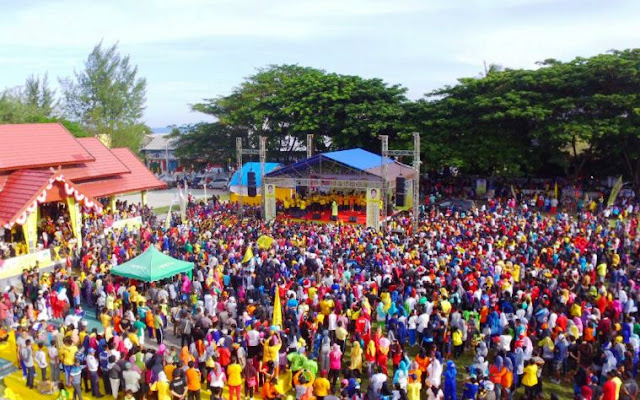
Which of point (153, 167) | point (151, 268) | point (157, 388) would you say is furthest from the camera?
point (153, 167)

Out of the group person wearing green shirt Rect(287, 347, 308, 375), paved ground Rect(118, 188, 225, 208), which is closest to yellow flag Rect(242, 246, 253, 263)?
person wearing green shirt Rect(287, 347, 308, 375)

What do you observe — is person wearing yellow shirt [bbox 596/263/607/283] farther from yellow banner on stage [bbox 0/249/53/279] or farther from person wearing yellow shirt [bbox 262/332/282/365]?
yellow banner on stage [bbox 0/249/53/279]

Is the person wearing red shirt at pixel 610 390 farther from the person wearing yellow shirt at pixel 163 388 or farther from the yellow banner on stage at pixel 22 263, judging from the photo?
the yellow banner on stage at pixel 22 263

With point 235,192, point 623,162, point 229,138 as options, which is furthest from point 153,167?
point 623,162

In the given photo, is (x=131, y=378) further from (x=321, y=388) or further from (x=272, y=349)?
(x=321, y=388)

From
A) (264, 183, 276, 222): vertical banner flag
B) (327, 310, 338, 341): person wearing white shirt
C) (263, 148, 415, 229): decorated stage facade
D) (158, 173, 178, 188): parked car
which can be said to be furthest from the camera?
(158, 173, 178, 188): parked car

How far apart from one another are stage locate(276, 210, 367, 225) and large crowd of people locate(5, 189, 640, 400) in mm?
7214

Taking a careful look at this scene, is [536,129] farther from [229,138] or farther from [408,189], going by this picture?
[229,138]

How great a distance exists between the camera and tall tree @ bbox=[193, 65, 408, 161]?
37562 millimetres

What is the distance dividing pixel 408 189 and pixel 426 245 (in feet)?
40.6

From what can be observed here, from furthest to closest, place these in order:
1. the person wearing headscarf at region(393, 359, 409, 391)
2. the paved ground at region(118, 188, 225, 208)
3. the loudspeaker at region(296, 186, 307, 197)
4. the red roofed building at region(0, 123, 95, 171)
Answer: the paved ground at region(118, 188, 225, 208) < the loudspeaker at region(296, 186, 307, 197) < the red roofed building at region(0, 123, 95, 171) < the person wearing headscarf at region(393, 359, 409, 391)

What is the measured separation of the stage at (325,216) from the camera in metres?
27.3

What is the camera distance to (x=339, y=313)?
502 inches

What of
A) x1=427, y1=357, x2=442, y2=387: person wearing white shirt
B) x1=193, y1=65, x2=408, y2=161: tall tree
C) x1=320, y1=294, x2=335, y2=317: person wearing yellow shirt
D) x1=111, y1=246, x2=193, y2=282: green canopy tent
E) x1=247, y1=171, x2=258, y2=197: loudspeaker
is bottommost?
x1=427, y1=357, x2=442, y2=387: person wearing white shirt
